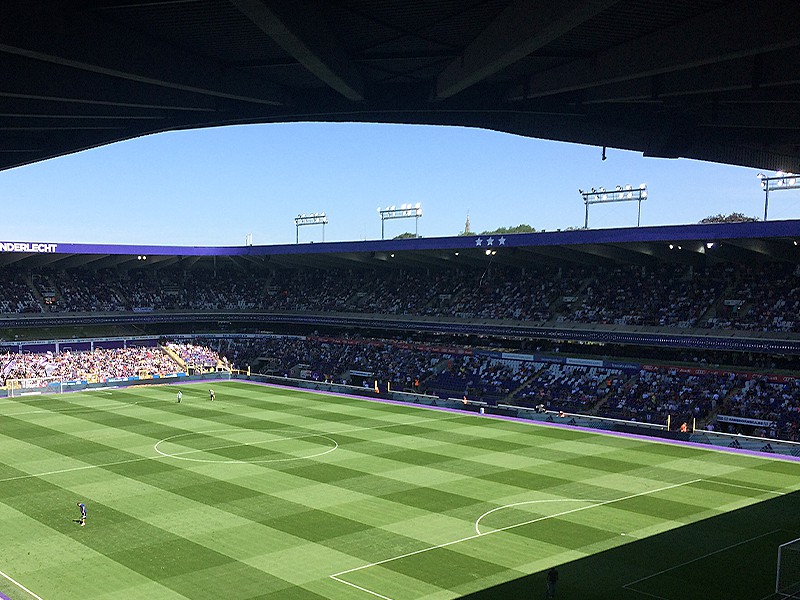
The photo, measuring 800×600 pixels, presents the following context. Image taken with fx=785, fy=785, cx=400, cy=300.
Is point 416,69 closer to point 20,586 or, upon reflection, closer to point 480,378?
→ point 20,586

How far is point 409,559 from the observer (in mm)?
23438

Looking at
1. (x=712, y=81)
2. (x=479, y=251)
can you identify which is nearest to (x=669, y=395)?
(x=479, y=251)

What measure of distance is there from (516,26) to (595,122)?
752cm

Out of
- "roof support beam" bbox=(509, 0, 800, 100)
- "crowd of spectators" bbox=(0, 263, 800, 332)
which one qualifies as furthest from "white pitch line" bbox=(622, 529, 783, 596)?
"crowd of spectators" bbox=(0, 263, 800, 332)

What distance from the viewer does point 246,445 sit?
41.1 m

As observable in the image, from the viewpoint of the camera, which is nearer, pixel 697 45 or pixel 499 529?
pixel 697 45

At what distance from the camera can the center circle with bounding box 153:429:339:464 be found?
37.9m

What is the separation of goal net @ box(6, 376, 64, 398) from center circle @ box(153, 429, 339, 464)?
24291 millimetres

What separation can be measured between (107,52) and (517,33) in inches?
272

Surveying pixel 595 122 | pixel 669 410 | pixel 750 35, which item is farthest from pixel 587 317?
pixel 750 35

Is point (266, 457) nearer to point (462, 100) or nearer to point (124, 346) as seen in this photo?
point (462, 100)

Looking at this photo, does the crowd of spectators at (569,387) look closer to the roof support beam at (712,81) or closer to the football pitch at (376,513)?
the football pitch at (376,513)

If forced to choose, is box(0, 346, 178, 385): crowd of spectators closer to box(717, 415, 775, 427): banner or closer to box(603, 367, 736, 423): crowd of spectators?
box(603, 367, 736, 423): crowd of spectators

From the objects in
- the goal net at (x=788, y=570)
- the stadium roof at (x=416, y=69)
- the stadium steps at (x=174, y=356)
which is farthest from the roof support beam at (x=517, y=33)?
the stadium steps at (x=174, y=356)
